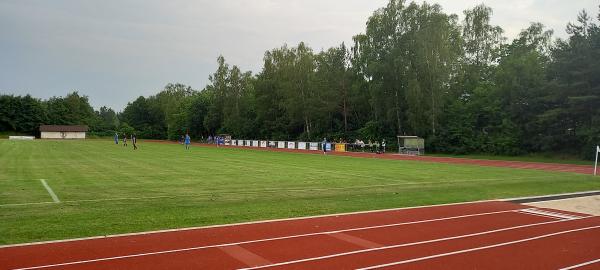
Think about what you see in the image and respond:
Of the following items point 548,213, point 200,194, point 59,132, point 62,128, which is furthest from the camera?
point 62,128

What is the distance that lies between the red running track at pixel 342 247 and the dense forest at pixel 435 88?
3127 centimetres

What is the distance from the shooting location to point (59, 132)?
10138 cm

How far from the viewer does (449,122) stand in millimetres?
49562

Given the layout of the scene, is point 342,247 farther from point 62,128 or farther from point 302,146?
point 62,128

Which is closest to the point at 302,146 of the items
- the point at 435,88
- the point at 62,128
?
the point at 435,88

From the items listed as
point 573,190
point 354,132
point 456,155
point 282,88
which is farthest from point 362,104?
point 573,190

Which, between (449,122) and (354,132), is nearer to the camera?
(449,122)

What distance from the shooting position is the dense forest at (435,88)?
39562 millimetres

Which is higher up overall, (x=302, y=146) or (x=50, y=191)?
(x=302, y=146)

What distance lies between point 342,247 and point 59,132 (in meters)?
108

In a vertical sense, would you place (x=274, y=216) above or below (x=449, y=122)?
below

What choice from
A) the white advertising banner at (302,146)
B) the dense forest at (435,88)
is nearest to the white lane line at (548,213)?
the dense forest at (435,88)

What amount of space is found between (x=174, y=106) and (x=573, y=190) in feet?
349

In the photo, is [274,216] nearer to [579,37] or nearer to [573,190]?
[573,190]
